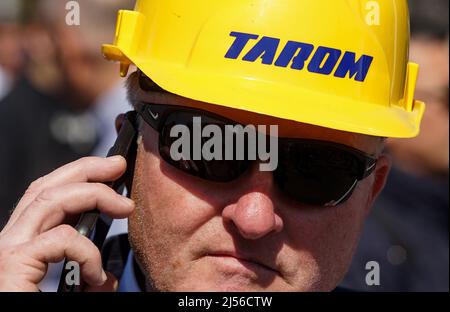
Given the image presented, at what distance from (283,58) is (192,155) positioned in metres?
0.44

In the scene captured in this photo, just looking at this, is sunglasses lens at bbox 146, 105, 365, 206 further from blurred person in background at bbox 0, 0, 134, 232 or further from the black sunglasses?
blurred person in background at bbox 0, 0, 134, 232

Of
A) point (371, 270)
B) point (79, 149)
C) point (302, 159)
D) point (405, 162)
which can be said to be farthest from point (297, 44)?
point (79, 149)

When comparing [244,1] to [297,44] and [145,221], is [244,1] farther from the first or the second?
[145,221]

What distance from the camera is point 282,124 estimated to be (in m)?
3.24

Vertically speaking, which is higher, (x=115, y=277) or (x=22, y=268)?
(x=22, y=268)

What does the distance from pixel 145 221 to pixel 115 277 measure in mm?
642

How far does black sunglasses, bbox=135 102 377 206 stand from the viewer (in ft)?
10.6

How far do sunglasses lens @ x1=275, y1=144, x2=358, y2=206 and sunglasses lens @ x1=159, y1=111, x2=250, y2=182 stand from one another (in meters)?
0.14

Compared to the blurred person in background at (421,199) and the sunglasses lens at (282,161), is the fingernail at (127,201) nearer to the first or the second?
the sunglasses lens at (282,161)

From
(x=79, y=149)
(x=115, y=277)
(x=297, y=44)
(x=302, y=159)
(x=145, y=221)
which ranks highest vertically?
(x=297, y=44)

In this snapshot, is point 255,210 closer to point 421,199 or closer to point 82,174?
point 82,174

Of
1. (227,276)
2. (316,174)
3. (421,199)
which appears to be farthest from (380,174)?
(421,199)

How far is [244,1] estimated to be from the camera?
3.24 m

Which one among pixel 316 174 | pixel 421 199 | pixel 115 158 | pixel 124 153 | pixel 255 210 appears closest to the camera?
pixel 255 210
